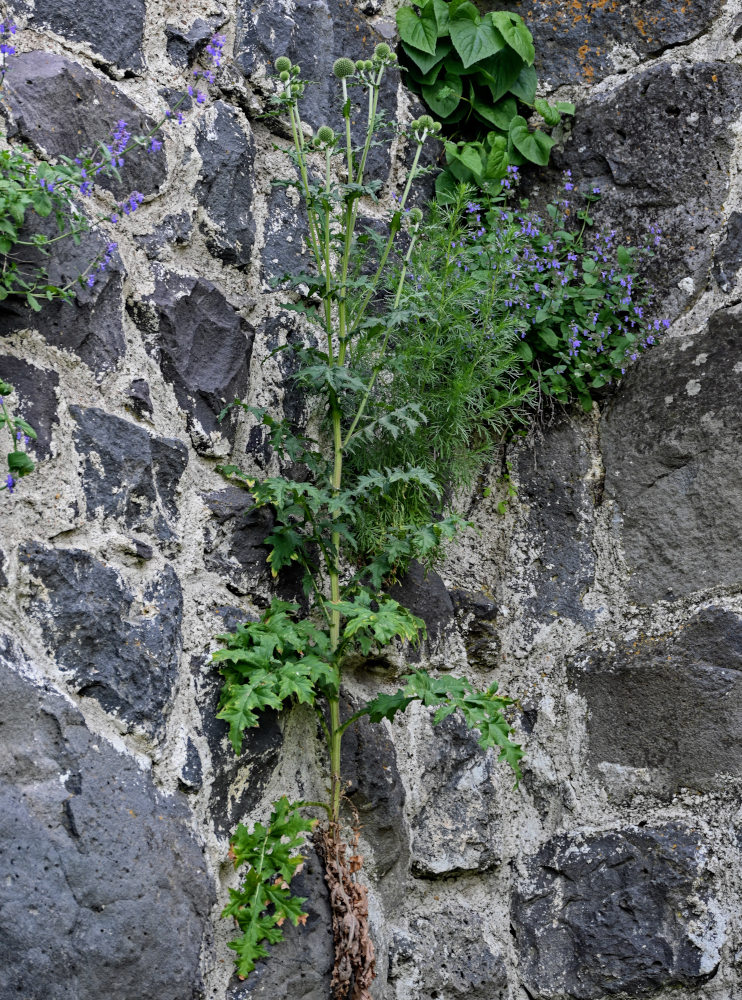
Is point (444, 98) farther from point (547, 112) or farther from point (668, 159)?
point (668, 159)

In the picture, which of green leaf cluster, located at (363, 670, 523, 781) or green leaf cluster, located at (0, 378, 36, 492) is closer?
green leaf cluster, located at (0, 378, 36, 492)

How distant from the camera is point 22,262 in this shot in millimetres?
1693

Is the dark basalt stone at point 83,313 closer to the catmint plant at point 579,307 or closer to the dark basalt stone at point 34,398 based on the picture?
the dark basalt stone at point 34,398

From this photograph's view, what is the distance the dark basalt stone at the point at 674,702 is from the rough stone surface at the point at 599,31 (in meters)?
1.49

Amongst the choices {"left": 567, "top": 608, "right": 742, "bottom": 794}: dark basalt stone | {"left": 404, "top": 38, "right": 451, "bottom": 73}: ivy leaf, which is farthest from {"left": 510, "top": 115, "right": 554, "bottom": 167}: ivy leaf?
{"left": 567, "top": 608, "right": 742, "bottom": 794}: dark basalt stone

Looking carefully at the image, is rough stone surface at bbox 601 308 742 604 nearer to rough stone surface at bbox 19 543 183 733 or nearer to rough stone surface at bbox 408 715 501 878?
rough stone surface at bbox 408 715 501 878

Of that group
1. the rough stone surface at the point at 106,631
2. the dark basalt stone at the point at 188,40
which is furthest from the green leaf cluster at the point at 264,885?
the dark basalt stone at the point at 188,40

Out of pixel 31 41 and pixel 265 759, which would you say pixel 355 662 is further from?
pixel 31 41

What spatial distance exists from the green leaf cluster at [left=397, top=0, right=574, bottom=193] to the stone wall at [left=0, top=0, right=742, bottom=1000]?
9cm

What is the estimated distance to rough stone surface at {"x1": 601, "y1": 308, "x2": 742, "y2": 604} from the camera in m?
2.07

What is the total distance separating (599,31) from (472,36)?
0.37 metres

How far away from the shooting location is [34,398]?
1691mm

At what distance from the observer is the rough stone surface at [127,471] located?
1.74m

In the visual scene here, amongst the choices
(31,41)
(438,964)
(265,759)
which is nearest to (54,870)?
(265,759)
